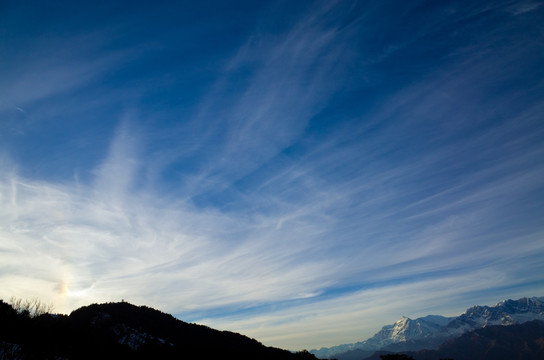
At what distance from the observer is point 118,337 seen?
108938 millimetres

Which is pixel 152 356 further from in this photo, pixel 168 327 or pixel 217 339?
pixel 217 339

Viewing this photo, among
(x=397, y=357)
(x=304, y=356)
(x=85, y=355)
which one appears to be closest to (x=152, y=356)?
(x=85, y=355)

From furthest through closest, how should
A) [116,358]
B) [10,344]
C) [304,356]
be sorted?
Answer: [304,356] → [116,358] → [10,344]

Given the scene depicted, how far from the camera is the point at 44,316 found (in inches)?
2142

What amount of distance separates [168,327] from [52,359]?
344 ft

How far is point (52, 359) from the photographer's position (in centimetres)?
4291

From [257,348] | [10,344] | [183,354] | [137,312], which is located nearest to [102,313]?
[137,312]

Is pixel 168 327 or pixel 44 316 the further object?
pixel 168 327

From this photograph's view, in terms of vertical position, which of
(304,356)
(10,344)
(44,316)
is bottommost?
(304,356)

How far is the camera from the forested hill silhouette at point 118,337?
4291cm

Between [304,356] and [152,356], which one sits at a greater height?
[152,356]

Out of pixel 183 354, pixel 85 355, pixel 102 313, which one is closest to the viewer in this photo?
pixel 85 355

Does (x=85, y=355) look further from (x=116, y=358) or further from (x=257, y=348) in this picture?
(x=257, y=348)

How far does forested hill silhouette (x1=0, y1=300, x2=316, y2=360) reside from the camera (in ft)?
141
